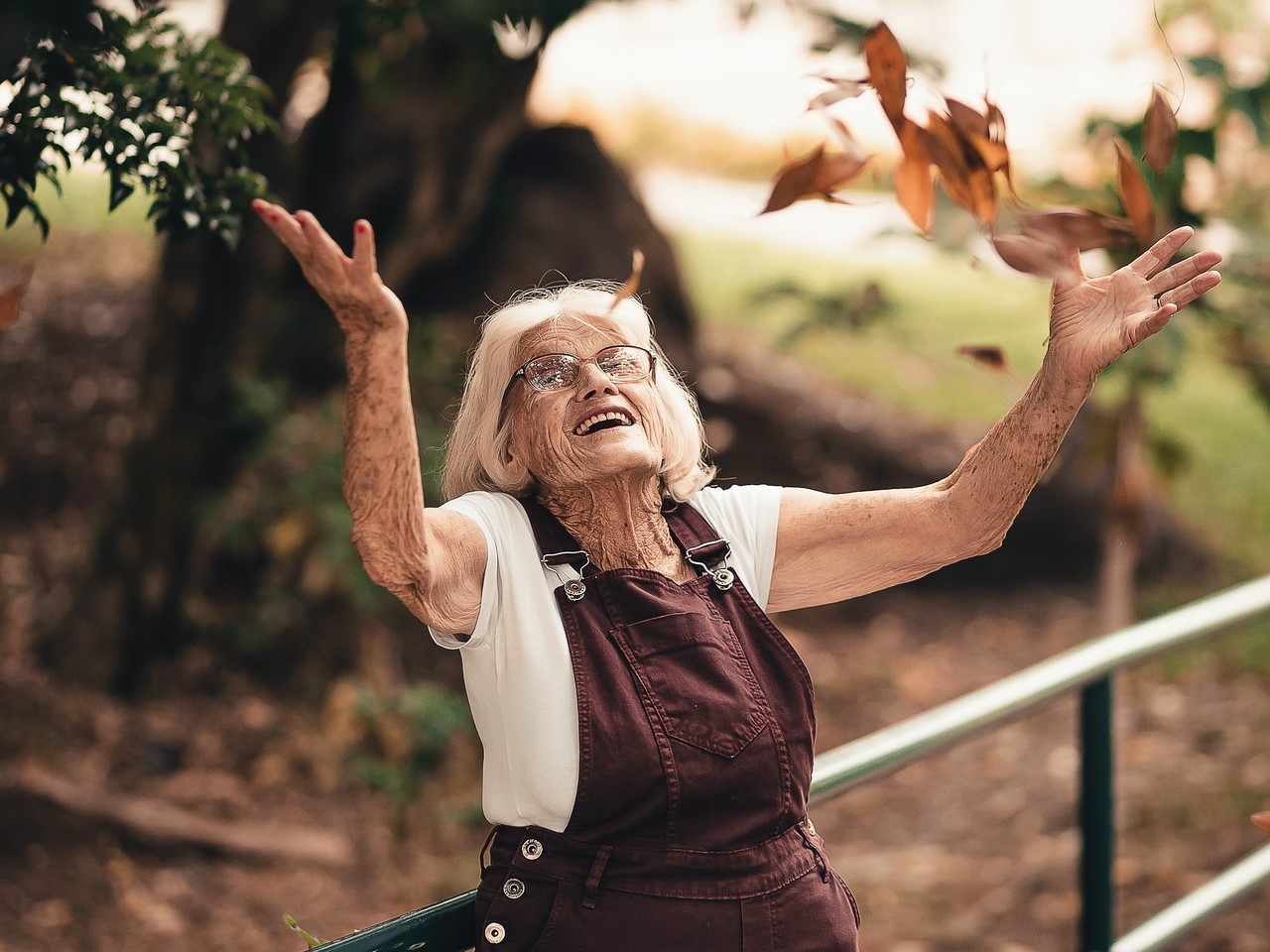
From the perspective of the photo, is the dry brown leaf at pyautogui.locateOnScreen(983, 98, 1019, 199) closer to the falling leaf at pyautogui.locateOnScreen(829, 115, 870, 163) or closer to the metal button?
the falling leaf at pyautogui.locateOnScreen(829, 115, 870, 163)

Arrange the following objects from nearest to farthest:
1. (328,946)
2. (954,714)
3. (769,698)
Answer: (328,946)
(769,698)
(954,714)

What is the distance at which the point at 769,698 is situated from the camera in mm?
1499

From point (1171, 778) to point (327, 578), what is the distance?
9.60 ft

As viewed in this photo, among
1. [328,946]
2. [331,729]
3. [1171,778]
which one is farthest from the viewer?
[1171,778]

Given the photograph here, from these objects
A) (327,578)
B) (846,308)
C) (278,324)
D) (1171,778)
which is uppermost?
(846,308)

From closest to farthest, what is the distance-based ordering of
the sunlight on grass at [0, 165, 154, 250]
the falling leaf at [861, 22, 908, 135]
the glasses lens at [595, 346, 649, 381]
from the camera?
the falling leaf at [861, 22, 908, 135], the glasses lens at [595, 346, 649, 381], the sunlight on grass at [0, 165, 154, 250]

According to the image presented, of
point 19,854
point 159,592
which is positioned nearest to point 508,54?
point 159,592

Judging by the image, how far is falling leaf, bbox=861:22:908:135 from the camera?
112cm

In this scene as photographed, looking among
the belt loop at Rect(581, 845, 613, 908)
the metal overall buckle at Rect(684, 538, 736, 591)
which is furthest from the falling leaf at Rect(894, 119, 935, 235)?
the belt loop at Rect(581, 845, 613, 908)

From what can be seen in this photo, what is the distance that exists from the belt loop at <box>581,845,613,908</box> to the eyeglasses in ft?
1.66

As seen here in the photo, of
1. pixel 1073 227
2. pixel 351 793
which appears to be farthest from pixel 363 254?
pixel 351 793

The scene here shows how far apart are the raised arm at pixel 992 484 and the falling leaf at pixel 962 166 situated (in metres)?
0.22

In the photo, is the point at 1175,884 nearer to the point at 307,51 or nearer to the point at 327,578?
the point at 327,578

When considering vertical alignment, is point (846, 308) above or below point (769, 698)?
below
